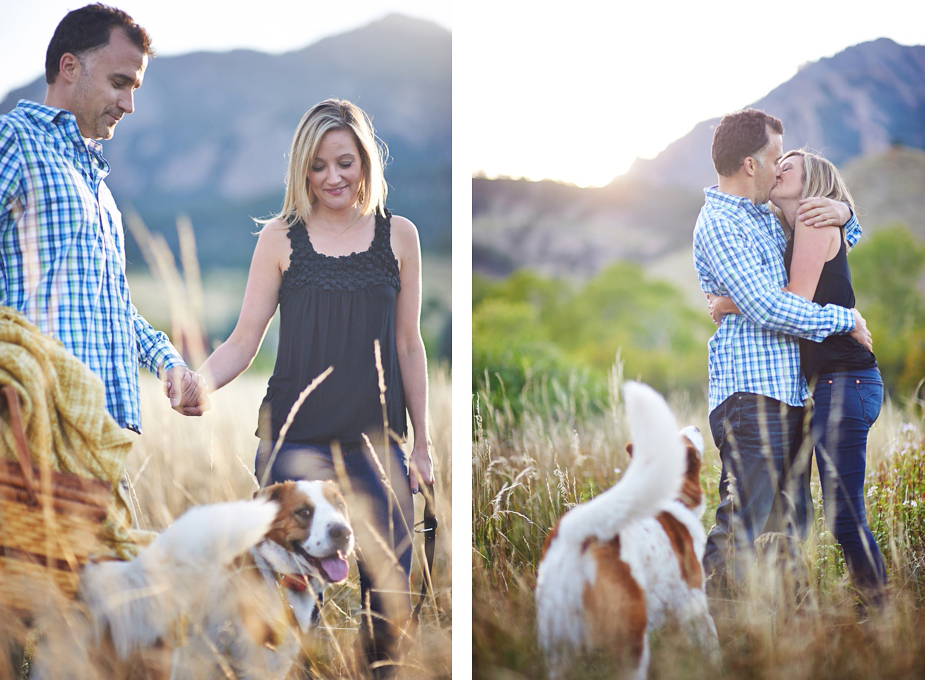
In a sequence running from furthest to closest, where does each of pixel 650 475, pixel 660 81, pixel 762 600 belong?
pixel 660 81 → pixel 762 600 → pixel 650 475

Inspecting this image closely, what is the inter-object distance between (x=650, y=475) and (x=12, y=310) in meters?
2.27

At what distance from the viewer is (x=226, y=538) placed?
2.35 m

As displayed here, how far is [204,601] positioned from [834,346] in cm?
247

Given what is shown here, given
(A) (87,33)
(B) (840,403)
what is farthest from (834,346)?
(A) (87,33)

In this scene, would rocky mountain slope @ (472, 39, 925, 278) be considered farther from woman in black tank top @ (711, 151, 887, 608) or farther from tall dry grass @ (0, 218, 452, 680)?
Result: tall dry grass @ (0, 218, 452, 680)

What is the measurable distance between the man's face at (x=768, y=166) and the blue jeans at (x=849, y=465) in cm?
74

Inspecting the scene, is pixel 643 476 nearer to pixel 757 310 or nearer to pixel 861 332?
pixel 757 310

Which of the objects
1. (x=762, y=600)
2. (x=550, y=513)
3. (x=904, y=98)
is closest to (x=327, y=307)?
(x=550, y=513)

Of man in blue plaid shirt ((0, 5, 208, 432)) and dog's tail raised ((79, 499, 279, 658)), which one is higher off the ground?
man in blue plaid shirt ((0, 5, 208, 432))

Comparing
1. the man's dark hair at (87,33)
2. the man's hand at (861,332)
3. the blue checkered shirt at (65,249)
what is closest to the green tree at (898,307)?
the man's hand at (861,332)

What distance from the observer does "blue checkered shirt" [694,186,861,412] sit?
2.55m

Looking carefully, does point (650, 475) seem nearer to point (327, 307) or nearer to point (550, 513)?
point (550, 513)

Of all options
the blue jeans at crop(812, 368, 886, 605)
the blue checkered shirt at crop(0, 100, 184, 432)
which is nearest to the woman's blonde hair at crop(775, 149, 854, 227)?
the blue jeans at crop(812, 368, 886, 605)

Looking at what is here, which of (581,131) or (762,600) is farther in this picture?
(581,131)
